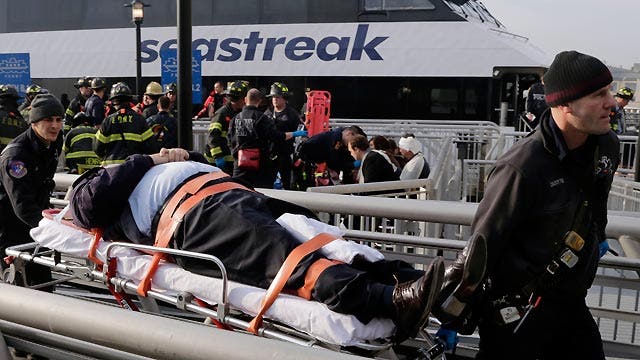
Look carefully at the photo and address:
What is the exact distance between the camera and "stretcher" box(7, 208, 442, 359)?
2.57 meters

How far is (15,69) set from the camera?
60.1ft

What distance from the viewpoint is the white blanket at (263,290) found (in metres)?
2.54

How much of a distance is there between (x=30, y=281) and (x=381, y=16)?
12.3 metres

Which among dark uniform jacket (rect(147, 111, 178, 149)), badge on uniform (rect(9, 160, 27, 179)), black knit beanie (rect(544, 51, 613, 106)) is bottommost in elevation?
dark uniform jacket (rect(147, 111, 178, 149))

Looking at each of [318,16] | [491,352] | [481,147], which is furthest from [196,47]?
[491,352]

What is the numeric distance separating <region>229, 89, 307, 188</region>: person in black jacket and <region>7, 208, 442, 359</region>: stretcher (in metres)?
3.15

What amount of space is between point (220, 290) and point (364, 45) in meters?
12.7

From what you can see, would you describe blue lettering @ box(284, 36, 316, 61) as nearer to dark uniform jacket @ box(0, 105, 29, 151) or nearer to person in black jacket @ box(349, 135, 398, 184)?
dark uniform jacket @ box(0, 105, 29, 151)

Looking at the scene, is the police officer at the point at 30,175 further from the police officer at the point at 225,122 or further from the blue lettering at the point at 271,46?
the blue lettering at the point at 271,46

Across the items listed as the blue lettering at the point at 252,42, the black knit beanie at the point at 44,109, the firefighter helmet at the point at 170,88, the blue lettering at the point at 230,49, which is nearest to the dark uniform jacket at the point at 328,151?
the firefighter helmet at the point at 170,88

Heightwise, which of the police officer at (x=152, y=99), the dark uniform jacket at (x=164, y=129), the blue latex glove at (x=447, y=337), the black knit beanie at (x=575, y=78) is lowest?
the blue latex glove at (x=447, y=337)

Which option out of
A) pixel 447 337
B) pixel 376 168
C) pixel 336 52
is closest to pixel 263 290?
pixel 447 337

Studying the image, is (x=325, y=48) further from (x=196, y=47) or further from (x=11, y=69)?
(x=11, y=69)

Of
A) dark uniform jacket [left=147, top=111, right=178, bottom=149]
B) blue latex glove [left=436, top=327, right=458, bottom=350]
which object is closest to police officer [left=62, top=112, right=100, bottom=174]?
dark uniform jacket [left=147, top=111, right=178, bottom=149]
